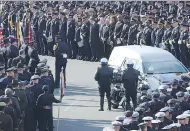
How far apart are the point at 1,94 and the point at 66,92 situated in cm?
822

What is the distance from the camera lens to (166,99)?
20.7 metres

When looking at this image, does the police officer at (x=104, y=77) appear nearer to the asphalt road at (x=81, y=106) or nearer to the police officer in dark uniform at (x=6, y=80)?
the asphalt road at (x=81, y=106)

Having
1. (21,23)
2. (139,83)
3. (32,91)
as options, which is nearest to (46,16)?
(21,23)

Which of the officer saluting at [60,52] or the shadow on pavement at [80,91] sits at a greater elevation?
the officer saluting at [60,52]

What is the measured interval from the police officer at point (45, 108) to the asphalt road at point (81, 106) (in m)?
1.29

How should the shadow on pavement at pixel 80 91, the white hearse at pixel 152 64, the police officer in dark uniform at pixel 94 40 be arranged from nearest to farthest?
the white hearse at pixel 152 64 → the shadow on pavement at pixel 80 91 → the police officer in dark uniform at pixel 94 40

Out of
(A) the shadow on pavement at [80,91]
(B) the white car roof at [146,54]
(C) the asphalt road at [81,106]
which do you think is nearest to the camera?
(C) the asphalt road at [81,106]

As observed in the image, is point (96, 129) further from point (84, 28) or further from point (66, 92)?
point (84, 28)

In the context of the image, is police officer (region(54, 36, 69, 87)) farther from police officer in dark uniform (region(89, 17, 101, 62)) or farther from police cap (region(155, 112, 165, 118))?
police cap (region(155, 112, 165, 118))

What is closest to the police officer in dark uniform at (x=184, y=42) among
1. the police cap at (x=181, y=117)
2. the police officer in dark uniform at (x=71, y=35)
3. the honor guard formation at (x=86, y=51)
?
the honor guard formation at (x=86, y=51)

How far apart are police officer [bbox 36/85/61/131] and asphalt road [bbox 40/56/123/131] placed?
4.24 feet

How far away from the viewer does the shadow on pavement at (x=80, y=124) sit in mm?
22906

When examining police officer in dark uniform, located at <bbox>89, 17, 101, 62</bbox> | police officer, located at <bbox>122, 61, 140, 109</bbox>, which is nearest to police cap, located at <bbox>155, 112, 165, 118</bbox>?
police officer, located at <bbox>122, 61, 140, 109</bbox>

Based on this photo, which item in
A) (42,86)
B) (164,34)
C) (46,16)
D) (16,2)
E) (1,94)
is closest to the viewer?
(1,94)
